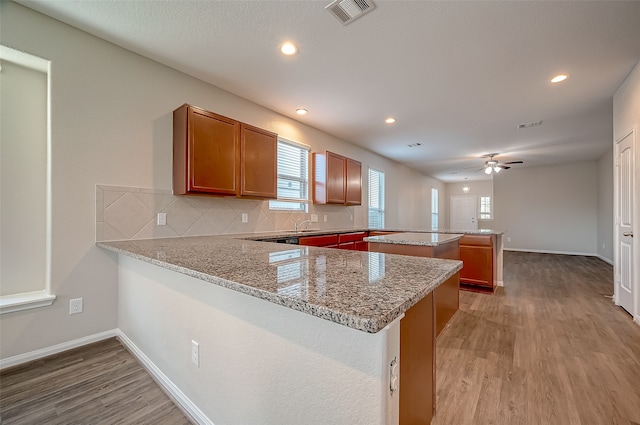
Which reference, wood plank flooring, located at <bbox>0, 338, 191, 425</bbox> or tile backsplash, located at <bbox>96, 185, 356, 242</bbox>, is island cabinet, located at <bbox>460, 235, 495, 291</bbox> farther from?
wood plank flooring, located at <bbox>0, 338, 191, 425</bbox>

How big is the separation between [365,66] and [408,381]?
2675 millimetres

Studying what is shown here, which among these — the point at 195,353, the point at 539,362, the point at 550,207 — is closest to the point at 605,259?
the point at 550,207

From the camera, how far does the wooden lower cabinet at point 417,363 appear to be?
3.23ft

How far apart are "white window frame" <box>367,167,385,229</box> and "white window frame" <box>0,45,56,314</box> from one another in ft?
16.7

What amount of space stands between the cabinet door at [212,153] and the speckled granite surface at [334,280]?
1234mm

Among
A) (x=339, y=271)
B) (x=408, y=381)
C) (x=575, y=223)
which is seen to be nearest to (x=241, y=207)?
(x=339, y=271)

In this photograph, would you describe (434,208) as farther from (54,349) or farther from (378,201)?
(54,349)

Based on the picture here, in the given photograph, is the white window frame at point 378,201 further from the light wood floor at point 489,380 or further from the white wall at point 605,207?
the white wall at point 605,207

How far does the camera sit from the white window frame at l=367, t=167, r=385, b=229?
6.07m

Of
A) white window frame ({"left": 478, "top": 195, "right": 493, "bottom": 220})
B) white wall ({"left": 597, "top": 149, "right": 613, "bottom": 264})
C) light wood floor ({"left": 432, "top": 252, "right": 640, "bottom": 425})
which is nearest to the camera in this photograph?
light wood floor ({"left": 432, "top": 252, "right": 640, "bottom": 425})

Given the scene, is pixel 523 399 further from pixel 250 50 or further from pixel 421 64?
pixel 250 50

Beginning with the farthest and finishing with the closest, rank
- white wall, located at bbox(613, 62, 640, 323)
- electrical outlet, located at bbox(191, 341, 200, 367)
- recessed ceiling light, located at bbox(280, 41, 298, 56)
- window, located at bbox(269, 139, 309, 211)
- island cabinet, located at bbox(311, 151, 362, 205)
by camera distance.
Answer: island cabinet, located at bbox(311, 151, 362, 205)
window, located at bbox(269, 139, 309, 211)
white wall, located at bbox(613, 62, 640, 323)
recessed ceiling light, located at bbox(280, 41, 298, 56)
electrical outlet, located at bbox(191, 341, 200, 367)

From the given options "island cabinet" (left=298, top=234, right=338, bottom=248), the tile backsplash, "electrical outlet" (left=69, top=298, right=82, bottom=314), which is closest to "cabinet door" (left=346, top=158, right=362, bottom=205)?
"island cabinet" (left=298, top=234, right=338, bottom=248)

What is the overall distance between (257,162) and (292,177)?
1.01 m
